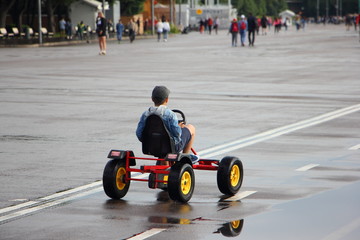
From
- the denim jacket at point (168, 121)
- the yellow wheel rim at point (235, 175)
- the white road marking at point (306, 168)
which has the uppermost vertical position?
the denim jacket at point (168, 121)

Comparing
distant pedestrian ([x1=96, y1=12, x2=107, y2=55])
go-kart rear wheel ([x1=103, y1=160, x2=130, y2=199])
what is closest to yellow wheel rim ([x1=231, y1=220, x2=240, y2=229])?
go-kart rear wheel ([x1=103, y1=160, x2=130, y2=199])

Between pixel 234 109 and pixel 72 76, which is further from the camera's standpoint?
pixel 72 76

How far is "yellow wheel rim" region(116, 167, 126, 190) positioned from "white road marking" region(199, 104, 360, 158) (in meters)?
3.12

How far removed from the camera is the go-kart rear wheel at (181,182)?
9234 mm

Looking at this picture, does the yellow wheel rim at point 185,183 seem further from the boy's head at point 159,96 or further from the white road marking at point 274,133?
the white road marking at point 274,133

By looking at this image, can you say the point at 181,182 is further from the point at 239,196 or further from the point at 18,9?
the point at 18,9

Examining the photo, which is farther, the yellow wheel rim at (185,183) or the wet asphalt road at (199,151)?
the yellow wheel rim at (185,183)

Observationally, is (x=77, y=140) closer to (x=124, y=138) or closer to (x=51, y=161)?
(x=124, y=138)

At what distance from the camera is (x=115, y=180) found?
953 centimetres

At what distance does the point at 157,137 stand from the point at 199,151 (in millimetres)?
3572

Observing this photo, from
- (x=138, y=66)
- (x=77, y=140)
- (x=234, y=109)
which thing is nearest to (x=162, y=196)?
(x=77, y=140)

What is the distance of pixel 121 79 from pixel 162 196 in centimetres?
1803

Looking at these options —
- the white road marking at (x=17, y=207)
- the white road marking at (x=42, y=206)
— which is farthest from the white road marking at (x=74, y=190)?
the white road marking at (x=17, y=207)

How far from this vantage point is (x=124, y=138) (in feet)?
48.1
